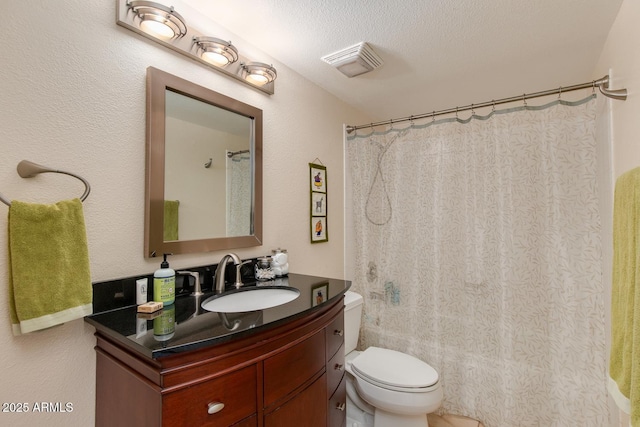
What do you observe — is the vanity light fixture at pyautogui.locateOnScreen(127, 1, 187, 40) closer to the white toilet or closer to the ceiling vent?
the ceiling vent

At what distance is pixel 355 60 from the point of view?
174cm

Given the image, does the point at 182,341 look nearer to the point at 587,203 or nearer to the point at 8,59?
the point at 8,59

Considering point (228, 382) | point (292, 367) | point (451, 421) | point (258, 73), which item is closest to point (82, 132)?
point (258, 73)

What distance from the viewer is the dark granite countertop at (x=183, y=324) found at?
0.79 metres

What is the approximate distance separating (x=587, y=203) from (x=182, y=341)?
209cm

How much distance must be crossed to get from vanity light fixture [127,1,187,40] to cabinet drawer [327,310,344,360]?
4.66 feet

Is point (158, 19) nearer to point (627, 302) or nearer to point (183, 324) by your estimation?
point (183, 324)

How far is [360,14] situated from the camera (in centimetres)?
142

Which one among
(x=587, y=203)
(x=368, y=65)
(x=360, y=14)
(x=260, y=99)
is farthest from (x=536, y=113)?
(x=260, y=99)

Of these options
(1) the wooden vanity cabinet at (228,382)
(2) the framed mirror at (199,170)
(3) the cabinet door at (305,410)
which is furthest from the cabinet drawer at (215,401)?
(2) the framed mirror at (199,170)

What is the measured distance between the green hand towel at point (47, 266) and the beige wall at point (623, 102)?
2.11 m

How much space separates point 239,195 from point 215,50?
0.71 meters

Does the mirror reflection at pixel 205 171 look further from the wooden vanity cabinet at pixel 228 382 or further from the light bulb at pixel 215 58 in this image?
the wooden vanity cabinet at pixel 228 382

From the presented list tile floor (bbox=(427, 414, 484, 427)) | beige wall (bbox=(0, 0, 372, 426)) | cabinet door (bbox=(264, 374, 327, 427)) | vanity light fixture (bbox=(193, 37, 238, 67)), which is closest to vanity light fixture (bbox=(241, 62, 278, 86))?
vanity light fixture (bbox=(193, 37, 238, 67))
